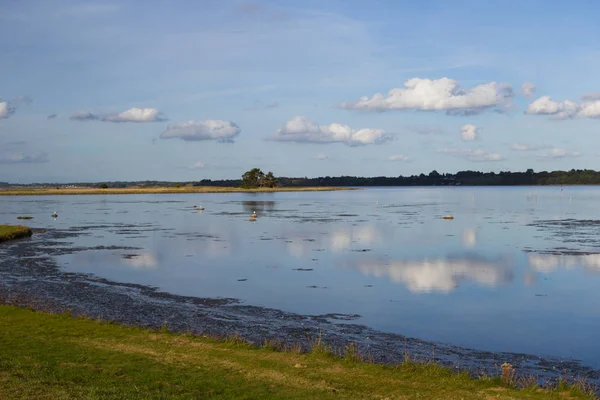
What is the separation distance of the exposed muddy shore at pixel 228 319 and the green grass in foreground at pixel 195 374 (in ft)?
9.12

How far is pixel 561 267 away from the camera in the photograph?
33188 mm

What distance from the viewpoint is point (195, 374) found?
1224cm

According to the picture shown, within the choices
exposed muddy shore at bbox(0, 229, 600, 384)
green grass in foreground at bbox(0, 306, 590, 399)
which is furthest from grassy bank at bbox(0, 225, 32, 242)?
green grass in foreground at bbox(0, 306, 590, 399)

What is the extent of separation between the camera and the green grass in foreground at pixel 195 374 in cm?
1084

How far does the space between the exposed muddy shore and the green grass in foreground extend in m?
2.78

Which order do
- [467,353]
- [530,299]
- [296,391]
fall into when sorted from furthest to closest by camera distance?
[530,299]
[467,353]
[296,391]

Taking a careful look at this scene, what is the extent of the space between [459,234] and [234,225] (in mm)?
24691

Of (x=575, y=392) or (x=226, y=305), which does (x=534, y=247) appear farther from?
(x=575, y=392)

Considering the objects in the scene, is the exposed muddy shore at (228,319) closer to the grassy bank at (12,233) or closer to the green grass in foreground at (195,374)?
the green grass in foreground at (195,374)

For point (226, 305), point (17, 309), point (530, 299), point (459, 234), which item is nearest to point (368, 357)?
point (226, 305)

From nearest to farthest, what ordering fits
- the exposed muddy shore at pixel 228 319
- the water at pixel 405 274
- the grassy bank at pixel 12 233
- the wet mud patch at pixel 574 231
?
1. the exposed muddy shore at pixel 228 319
2. the water at pixel 405 274
3. the wet mud patch at pixel 574 231
4. the grassy bank at pixel 12 233

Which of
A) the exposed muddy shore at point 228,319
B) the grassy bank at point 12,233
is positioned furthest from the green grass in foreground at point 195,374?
the grassy bank at point 12,233

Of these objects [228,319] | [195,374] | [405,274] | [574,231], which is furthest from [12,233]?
[574,231]

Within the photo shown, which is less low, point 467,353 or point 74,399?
point 74,399
